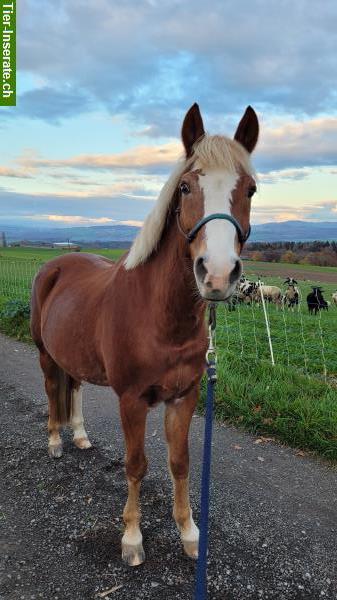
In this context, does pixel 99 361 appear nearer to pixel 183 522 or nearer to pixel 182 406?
pixel 182 406

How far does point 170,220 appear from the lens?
89.0 inches

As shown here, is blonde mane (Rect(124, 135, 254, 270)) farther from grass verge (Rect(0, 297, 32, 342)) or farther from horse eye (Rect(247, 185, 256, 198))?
grass verge (Rect(0, 297, 32, 342))

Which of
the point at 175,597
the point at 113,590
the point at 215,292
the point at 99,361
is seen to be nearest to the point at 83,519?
the point at 113,590

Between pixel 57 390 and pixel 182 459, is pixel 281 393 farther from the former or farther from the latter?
pixel 57 390

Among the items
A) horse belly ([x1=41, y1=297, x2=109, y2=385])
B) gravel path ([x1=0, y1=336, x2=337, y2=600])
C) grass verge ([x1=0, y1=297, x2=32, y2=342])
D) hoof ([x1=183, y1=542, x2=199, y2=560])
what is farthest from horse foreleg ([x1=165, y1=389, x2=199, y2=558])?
grass verge ([x1=0, y1=297, x2=32, y2=342])

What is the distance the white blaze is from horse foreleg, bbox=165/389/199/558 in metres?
1.23

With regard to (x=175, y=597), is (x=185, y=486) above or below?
above

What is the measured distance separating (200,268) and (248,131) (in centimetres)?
91

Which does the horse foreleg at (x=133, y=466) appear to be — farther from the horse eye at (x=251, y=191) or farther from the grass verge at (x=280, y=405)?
the grass verge at (x=280, y=405)

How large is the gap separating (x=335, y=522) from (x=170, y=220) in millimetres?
2350

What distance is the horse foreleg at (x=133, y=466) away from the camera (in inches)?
96.5

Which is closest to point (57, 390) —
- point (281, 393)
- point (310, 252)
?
point (281, 393)

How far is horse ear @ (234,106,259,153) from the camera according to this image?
2076 millimetres

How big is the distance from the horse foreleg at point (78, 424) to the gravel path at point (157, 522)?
0.25 ft
